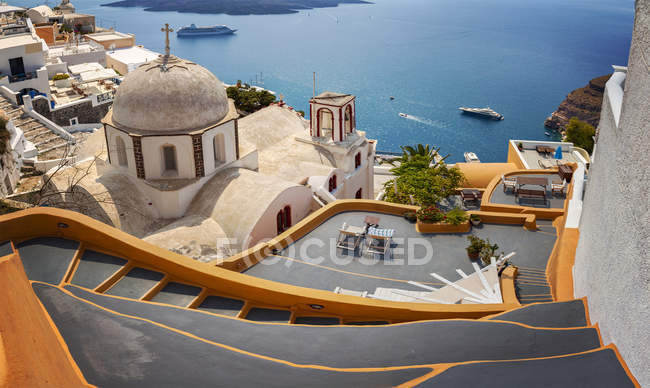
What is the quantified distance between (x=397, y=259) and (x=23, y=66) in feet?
131

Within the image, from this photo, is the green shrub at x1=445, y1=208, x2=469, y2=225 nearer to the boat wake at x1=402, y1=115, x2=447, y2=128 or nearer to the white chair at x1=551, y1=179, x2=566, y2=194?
the white chair at x1=551, y1=179, x2=566, y2=194

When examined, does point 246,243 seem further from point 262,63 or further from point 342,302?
point 262,63

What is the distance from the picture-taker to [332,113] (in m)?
24.1

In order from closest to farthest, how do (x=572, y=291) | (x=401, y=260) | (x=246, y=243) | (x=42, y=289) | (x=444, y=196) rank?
(x=42, y=289) < (x=572, y=291) < (x=401, y=260) < (x=246, y=243) < (x=444, y=196)

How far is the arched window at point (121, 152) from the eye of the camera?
19047 mm

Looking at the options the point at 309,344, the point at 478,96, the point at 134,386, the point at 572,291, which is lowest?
the point at 478,96

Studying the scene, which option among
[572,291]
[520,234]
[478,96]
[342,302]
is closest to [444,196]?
[520,234]

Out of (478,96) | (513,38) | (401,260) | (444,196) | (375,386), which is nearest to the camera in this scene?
(375,386)

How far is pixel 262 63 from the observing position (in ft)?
381

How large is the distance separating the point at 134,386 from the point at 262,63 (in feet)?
381

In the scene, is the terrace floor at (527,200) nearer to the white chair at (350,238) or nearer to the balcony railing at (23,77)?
the white chair at (350,238)

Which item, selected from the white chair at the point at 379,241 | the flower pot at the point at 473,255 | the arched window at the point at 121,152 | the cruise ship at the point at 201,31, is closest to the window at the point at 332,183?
the white chair at the point at 379,241

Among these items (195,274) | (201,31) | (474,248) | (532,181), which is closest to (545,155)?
(532,181)

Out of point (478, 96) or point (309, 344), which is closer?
point (309, 344)
